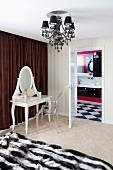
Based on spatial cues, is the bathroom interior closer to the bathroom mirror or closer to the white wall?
the white wall

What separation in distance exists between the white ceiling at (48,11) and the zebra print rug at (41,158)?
176 centimetres

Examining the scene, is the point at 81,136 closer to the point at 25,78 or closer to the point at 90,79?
the point at 25,78

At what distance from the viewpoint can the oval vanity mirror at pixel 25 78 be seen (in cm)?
429

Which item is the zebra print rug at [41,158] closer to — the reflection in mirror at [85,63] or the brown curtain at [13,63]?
the brown curtain at [13,63]

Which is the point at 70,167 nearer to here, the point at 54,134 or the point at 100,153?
the point at 100,153

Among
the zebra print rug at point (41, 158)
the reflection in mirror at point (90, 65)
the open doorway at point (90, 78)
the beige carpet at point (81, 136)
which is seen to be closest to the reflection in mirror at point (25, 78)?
the beige carpet at point (81, 136)

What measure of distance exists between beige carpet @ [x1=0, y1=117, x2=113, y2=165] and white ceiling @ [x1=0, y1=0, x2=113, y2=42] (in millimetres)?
2204

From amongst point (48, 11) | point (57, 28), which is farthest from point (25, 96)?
point (48, 11)

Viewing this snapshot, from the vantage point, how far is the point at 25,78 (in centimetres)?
441

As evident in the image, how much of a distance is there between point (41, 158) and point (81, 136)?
221 centimetres

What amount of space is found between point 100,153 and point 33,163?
1.70 meters

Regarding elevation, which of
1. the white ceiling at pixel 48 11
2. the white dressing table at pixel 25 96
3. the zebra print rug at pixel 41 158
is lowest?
the zebra print rug at pixel 41 158

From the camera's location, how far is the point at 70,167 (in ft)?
4.44

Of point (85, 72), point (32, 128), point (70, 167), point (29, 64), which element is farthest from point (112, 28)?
point (85, 72)
